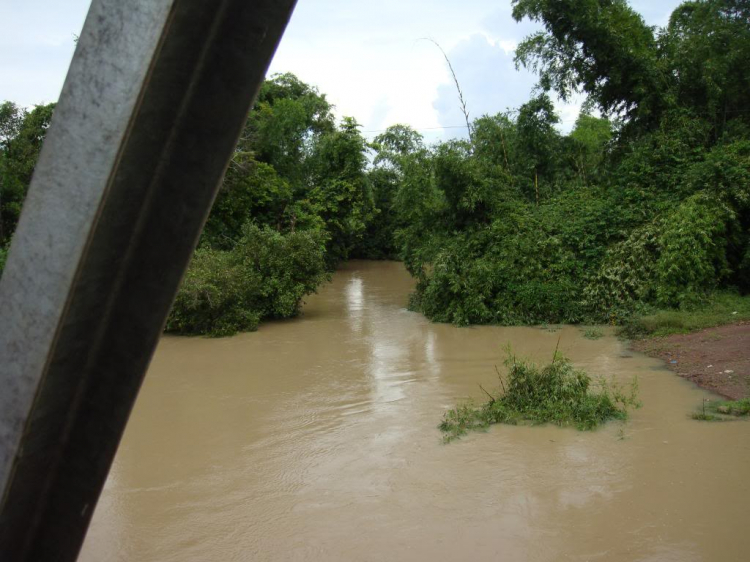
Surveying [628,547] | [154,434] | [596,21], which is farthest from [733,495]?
[596,21]

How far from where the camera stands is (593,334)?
12.1 meters

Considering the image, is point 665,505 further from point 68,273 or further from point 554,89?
point 554,89

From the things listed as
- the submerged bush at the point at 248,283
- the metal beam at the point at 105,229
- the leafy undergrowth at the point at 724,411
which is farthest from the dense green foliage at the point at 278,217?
the metal beam at the point at 105,229

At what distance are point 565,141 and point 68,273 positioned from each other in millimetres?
18245

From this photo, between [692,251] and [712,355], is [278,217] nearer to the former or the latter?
[692,251]

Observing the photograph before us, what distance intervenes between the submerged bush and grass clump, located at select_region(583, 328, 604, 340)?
5.90 m

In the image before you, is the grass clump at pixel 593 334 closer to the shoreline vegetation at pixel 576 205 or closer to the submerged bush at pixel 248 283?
the shoreline vegetation at pixel 576 205

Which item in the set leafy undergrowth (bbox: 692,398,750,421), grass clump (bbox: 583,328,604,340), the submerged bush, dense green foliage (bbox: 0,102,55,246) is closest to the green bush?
grass clump (bbox: 583,328,604,340)

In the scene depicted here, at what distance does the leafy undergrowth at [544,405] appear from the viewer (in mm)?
7234

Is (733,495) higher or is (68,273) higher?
(68,273)

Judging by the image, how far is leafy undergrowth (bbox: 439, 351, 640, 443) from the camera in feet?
23.7

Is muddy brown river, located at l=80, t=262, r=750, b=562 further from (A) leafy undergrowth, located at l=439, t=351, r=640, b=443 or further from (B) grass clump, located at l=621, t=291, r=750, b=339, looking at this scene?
(B) grass clump, located at l=621, t=291, r=750, b=339

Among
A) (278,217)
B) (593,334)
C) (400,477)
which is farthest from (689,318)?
(278,217)

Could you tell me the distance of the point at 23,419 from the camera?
58.6 inches
